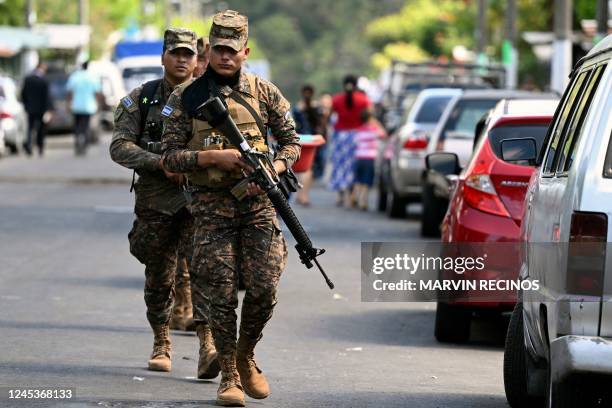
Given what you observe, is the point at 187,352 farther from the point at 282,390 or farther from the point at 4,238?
the point at 4,238

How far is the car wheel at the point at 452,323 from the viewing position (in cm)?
1047

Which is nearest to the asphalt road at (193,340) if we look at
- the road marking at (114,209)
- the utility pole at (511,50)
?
the road marking at (114,209)

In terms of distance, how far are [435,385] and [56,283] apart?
534cm

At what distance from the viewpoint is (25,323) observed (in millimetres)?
11102

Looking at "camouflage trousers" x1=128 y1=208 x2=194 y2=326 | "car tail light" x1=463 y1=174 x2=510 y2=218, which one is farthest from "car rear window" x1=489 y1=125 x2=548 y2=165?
"camouflage trousers" x1=128 y1=208 x2=194 y2=326

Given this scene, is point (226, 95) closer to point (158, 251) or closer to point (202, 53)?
point (158, 251)

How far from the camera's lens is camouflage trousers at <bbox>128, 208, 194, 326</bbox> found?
30.6ft

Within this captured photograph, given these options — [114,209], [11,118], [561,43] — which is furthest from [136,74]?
[114,209]

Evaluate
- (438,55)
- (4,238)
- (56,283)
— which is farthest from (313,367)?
(438,55)

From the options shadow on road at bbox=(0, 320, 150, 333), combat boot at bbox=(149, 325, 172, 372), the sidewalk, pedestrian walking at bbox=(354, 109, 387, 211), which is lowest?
the sidewalk

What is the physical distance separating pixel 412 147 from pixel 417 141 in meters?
0.13

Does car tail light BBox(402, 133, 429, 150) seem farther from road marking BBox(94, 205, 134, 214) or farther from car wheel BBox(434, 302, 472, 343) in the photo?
car wheel BBox(434, 302, 472, 343)

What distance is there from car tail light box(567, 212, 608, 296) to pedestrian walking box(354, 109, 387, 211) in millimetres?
17009

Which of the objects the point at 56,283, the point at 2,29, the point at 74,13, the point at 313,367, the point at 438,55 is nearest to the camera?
the point at 313,367
